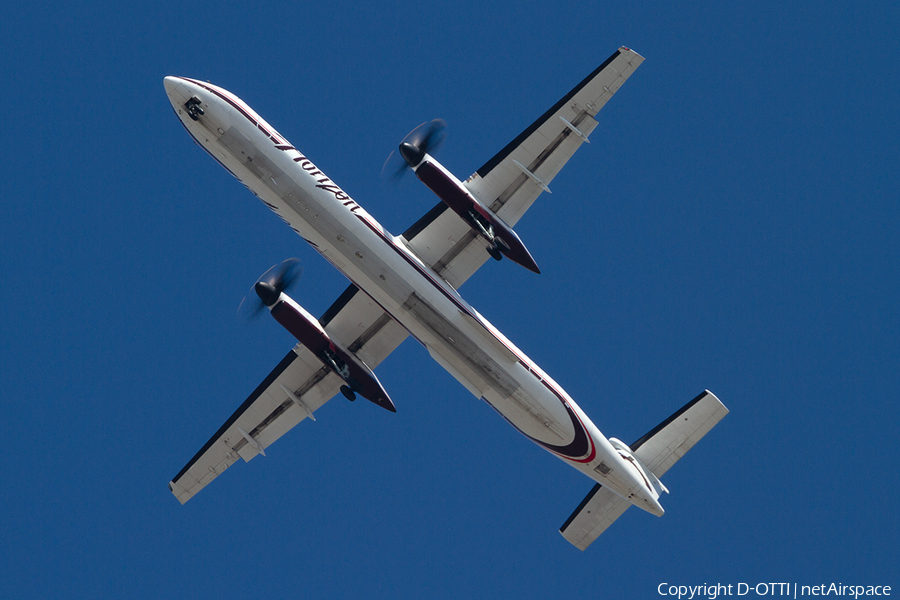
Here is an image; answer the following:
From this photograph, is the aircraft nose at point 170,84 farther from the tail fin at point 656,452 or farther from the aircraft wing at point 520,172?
the tail fin at point 656,452

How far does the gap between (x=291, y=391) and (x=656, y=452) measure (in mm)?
13994

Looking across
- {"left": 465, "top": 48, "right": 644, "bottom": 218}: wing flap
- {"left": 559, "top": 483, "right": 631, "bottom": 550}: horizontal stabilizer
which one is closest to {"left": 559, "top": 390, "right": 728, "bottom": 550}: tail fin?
{"left": 559, "top": 483, "right": 631, "bottom": 550}: horizontal stabilizer

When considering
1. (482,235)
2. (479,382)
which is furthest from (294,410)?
(482,235)

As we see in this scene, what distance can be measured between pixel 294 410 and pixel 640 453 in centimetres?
1328

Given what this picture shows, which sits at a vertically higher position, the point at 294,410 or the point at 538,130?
the point at 538,130

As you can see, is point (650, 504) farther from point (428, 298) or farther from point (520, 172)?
point (520, 172)

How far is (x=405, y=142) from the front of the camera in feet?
103

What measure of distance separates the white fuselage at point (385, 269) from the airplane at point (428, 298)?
47mm

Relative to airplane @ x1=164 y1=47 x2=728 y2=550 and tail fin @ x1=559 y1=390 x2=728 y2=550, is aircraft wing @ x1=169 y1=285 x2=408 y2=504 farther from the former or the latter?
tail fin @ x1=559 y1=390 x2=728 y2=550

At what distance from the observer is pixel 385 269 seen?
30.8 metres

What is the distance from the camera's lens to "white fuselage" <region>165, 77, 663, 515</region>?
100ft

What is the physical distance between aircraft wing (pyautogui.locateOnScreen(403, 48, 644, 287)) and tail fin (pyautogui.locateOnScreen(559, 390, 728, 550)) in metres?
9.30

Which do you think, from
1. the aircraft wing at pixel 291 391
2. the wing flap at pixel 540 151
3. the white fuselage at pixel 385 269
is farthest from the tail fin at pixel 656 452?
the wing flap at pixel 540 151

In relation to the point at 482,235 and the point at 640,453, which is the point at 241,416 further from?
the point at 640,453
